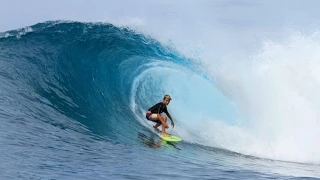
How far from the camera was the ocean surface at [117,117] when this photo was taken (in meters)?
8.44

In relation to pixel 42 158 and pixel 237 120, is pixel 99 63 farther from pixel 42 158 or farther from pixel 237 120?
pixel 42 158

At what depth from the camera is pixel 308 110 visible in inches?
516

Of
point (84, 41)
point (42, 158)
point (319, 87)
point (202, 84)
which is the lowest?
point (42, 158)

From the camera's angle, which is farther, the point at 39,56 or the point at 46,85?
the point at 39,56

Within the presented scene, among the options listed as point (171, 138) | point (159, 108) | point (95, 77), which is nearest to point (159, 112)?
point (159, 108)

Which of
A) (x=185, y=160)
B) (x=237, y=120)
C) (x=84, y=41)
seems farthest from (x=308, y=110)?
(x=84, y=41)

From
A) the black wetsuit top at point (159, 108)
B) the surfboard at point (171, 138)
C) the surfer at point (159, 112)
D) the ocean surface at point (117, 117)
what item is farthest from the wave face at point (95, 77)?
the surfboard at point (171, 138)

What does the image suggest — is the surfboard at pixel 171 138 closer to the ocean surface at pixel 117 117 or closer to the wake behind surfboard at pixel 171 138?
the wake behind surfboard at pixel 171 138

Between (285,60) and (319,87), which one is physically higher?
(285,60)

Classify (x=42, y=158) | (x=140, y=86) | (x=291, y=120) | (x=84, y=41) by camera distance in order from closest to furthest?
1. (x=42, y=158)
2. (x=291, y=120)
3. (x=140, y=86)
4. (x=84, y=41)

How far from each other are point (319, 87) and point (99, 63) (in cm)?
747

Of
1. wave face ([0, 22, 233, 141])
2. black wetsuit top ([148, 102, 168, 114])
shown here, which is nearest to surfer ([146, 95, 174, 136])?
black wetsuit top ([148, 102, 168, 114])

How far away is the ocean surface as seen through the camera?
8.44 m

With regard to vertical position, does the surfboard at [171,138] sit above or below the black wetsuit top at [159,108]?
below
